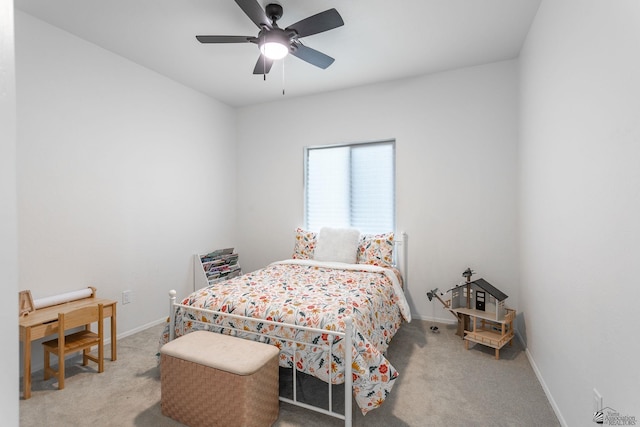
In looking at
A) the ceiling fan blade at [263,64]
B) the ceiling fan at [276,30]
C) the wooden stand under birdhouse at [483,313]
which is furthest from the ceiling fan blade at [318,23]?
the wooden stand under birdhouse at [483,313]

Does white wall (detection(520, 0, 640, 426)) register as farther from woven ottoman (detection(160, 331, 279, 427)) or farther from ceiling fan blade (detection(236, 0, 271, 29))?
ceiling fan blade (detection(236, 0, 271, 29))

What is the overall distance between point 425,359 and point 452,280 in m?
1.06

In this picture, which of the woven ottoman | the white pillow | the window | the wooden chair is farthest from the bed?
the window

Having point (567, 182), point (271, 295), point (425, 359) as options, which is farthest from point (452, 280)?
point (271, 295)

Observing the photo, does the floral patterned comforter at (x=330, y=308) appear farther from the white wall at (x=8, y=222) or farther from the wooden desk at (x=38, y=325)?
the white wall at (x=8, y=222)

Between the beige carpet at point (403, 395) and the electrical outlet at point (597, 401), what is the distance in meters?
0.53

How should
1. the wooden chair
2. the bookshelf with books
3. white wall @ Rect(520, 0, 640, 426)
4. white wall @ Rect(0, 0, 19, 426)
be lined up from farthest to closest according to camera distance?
the bookshelf with books, the wooden chair, white wall @ Rect(520, 0, 640, 426), white wall @ Rect(0, 0, 19, 426)

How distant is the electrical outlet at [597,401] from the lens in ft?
4.34

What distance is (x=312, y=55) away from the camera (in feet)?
8.18

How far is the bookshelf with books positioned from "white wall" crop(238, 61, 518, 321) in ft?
2.24

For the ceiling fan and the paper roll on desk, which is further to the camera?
the paper roll on desk

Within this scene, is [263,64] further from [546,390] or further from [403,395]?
[546,390]

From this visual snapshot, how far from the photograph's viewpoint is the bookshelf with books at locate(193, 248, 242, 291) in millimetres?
3787

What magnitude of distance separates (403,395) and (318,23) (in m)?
2.49
